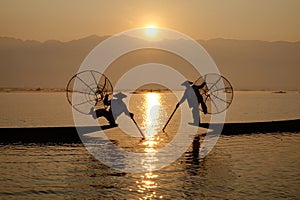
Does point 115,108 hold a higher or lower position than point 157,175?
higher

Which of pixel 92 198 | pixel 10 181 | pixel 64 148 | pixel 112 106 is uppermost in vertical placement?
pixel 112 106

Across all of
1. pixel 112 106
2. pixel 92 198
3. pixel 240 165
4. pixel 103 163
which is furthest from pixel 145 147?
pixel 92 198

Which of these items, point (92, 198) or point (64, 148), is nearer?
point (92, 198)

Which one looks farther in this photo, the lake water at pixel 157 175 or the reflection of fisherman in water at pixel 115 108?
the reflection of fisherman in water at pixel 115 108

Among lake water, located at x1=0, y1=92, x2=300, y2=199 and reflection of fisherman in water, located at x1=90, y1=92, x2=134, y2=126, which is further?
reflection of fisherman in water, located at x1=90, y1=92, x2=134, y2=126

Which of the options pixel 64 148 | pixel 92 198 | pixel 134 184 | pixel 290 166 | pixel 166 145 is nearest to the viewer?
pixel 92 198

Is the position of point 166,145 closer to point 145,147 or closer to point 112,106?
point 145,147

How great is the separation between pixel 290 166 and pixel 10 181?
1451 cm

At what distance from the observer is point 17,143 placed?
31.2m

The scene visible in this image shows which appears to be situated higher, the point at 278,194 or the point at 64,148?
the point at 64,148

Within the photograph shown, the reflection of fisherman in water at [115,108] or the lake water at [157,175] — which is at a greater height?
the reflection of fisherman in water at [115,108]

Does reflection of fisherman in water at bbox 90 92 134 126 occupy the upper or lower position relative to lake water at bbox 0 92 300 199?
upper

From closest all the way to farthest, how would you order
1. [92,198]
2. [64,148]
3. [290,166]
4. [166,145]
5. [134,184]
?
[92,198] < [134,184] < [290,166] < [64,148] < [166,145]

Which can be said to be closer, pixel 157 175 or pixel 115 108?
pixel 157 175
